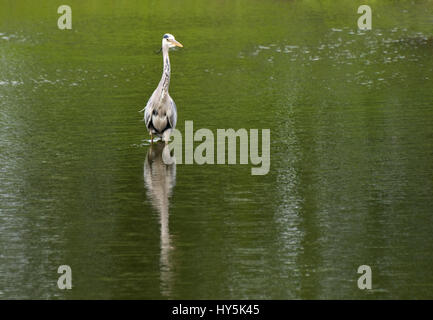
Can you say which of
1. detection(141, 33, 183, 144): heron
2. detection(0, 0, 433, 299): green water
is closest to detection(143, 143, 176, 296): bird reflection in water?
detection(0, 0, 433, 299): green water

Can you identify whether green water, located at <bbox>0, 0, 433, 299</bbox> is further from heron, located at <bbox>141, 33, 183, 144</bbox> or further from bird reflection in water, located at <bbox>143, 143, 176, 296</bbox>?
heron, located at <bbox>141, 33, 183, 144</bbox>

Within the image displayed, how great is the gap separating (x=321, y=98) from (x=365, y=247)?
46.3 ft

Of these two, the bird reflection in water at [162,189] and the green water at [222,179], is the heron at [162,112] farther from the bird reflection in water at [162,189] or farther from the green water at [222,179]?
the green water at [222,179]

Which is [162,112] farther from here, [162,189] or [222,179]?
[162,189]

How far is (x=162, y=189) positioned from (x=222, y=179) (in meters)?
1.31

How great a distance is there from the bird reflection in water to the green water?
41mm

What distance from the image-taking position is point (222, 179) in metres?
18.6

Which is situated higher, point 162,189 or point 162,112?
point 162,112

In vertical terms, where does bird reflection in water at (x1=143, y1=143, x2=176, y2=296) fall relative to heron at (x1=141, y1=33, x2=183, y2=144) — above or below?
below

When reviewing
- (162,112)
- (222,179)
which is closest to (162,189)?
(222,179)

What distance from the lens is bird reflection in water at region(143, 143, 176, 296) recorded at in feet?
43.4

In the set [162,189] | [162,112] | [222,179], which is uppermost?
[162,112]

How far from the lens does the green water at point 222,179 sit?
13125 millimetres
